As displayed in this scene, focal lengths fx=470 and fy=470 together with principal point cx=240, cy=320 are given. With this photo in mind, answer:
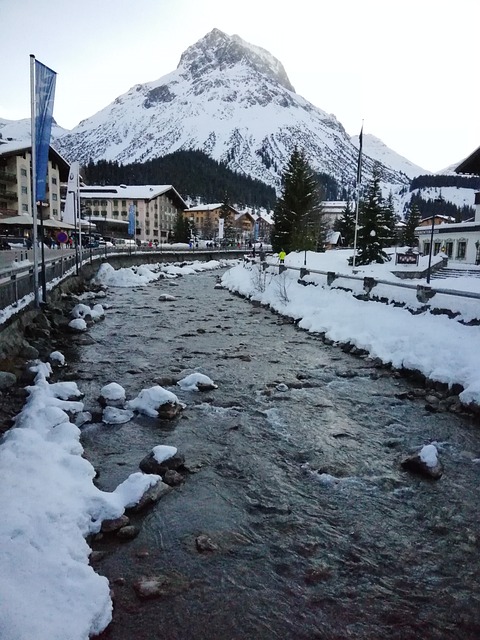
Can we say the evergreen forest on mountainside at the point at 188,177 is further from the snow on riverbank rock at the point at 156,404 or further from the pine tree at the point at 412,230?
the snow on riverbank rock at the point at 156,404

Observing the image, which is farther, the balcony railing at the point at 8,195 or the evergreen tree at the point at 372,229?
the balcony railing at the point at 8,195

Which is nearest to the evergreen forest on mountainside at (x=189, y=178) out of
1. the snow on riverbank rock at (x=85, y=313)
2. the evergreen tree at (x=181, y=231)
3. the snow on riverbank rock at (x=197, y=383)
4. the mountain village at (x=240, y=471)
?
the evergreen tree at (x=181, y=231)

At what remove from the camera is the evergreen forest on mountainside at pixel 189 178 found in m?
148

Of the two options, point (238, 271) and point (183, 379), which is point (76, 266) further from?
point (183, 379)

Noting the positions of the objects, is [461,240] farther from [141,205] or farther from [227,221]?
[141,205]

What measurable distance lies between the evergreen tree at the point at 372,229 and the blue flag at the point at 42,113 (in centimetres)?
2713

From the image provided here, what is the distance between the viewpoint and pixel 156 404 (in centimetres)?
845

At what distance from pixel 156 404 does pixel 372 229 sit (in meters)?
32.1

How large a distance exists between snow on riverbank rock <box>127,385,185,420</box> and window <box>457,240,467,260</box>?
38916 mm

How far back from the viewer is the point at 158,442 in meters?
7.29

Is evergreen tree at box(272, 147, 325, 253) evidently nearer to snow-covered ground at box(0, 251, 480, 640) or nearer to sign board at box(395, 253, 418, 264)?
sign board at box(395, 253, 418, 264)

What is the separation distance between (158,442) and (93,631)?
11.8ft

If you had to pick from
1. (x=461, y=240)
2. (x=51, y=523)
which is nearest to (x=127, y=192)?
(x=461, y=240)

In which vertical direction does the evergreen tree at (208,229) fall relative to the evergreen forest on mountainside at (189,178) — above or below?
below
